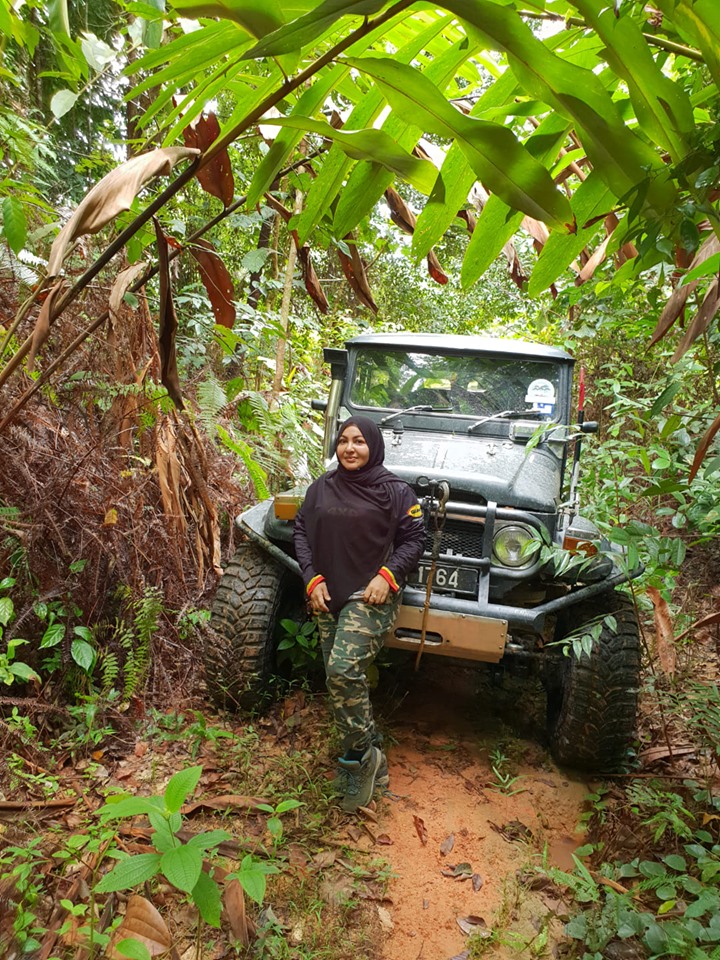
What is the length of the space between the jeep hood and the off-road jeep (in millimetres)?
10

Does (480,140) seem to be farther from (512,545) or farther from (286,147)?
(512,545)

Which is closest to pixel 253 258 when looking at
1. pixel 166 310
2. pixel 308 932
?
pixel 166 310

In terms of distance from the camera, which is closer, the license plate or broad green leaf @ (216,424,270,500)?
the license plate

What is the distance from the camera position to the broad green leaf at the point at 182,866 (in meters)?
1.43

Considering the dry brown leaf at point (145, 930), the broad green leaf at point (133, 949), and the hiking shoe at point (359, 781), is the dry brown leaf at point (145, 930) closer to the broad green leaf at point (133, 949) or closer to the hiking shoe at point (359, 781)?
the broad green leaf at point (133, 949)

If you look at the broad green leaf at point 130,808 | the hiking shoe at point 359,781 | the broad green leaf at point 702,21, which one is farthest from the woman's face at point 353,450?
the broad green leaf at point 702,21

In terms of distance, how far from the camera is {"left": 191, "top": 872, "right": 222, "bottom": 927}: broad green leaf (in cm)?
153

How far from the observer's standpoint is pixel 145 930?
1.78m

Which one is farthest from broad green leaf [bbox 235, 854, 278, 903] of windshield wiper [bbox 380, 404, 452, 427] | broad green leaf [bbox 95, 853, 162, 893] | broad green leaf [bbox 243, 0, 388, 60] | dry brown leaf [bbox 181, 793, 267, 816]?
windshield wiper [bbox 380, 404, 452, 427]

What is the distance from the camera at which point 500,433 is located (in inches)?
153

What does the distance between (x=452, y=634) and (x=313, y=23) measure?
2587 mm

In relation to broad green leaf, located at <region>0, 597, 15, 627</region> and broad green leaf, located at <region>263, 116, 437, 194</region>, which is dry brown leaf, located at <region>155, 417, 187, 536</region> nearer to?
broad green leaf, located at <region>0, 597, 15, 627</region>

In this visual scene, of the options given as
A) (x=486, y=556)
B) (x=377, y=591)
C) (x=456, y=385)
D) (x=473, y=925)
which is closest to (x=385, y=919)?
(x=473, y=925)

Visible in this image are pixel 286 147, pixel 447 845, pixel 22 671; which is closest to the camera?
pixel 286 147
